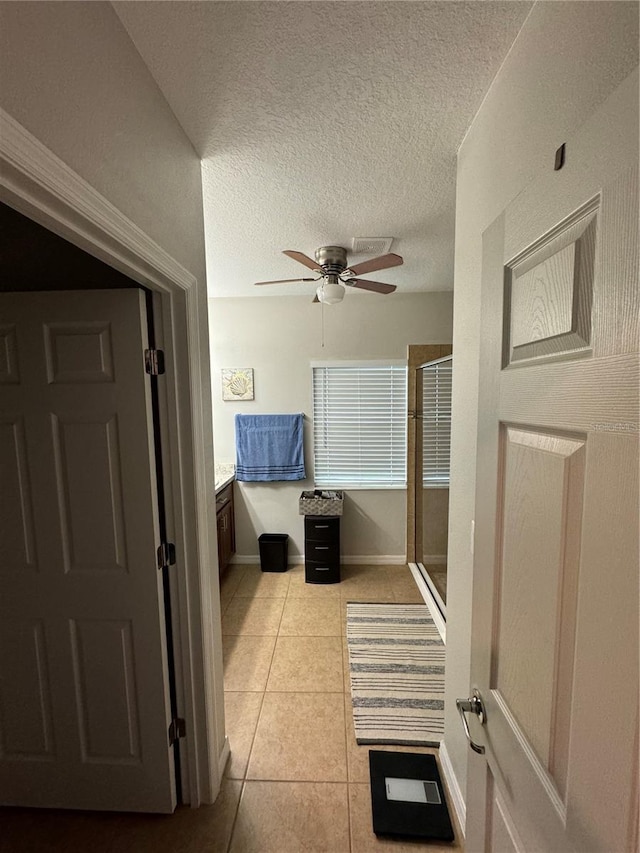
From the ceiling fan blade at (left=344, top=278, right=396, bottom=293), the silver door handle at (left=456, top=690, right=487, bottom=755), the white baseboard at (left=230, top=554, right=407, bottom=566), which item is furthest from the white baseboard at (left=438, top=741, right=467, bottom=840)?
the ceiling fan blade at (left=344, top=278, right=396, bottom=293)

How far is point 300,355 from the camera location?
3.59 metres

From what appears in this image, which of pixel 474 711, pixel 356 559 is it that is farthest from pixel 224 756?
pixel 356 559

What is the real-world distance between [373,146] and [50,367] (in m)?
1.45

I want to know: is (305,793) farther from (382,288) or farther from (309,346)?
(309,346)

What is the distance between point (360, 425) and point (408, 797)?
2.64m

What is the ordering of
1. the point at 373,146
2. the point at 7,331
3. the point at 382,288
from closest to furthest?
the point at 7,331 → the point at 373,146 → the point at 382,288

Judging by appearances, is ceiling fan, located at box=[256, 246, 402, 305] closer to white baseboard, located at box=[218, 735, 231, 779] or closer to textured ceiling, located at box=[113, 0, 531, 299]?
textured ceiling, located at box=[113, 0, 531, 299]

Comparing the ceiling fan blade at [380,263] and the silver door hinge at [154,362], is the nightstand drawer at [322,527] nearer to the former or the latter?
the ceiling fan blade at [380,263]

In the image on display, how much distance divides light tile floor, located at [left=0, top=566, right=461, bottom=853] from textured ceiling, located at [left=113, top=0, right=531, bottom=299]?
2.60 m

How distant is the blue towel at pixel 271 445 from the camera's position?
→ 359 cm

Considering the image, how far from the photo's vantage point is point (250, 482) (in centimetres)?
367

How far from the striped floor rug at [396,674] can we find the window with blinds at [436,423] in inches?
44.4

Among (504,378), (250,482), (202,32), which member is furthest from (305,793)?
(202,32)

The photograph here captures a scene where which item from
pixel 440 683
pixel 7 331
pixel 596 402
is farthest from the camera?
pixel 440 683
